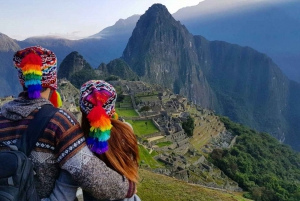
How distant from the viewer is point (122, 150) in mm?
1975

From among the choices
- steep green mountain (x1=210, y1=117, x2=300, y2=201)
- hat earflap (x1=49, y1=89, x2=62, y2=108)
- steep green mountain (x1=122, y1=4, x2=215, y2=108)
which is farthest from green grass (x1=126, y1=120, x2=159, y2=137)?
steep green mountain (x1=122, y1=4, x2=215, y2=108)

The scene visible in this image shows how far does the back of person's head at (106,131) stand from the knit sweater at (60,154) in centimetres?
8

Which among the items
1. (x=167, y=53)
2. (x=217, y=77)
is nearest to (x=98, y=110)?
(x=167, y=53)

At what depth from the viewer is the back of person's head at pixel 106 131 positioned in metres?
1.81

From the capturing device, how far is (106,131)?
6.03ft

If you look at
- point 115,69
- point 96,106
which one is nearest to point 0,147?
point 96,106

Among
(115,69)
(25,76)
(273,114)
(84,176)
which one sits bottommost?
(273,114)

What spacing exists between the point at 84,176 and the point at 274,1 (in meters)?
220

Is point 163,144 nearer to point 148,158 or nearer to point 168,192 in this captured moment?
point 148,158

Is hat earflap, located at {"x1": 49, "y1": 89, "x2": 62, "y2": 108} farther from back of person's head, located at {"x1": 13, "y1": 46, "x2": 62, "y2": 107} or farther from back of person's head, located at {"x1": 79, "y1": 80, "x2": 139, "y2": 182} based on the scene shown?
back of person's head, located at {"x1": 79, "y1": 80, "x2": 139, "y2": 182}

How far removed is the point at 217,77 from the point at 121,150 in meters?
147

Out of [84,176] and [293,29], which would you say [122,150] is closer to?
[84,176]

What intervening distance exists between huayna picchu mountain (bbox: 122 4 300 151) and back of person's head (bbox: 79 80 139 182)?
3162 inches

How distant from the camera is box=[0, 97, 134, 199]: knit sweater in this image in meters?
1.71
